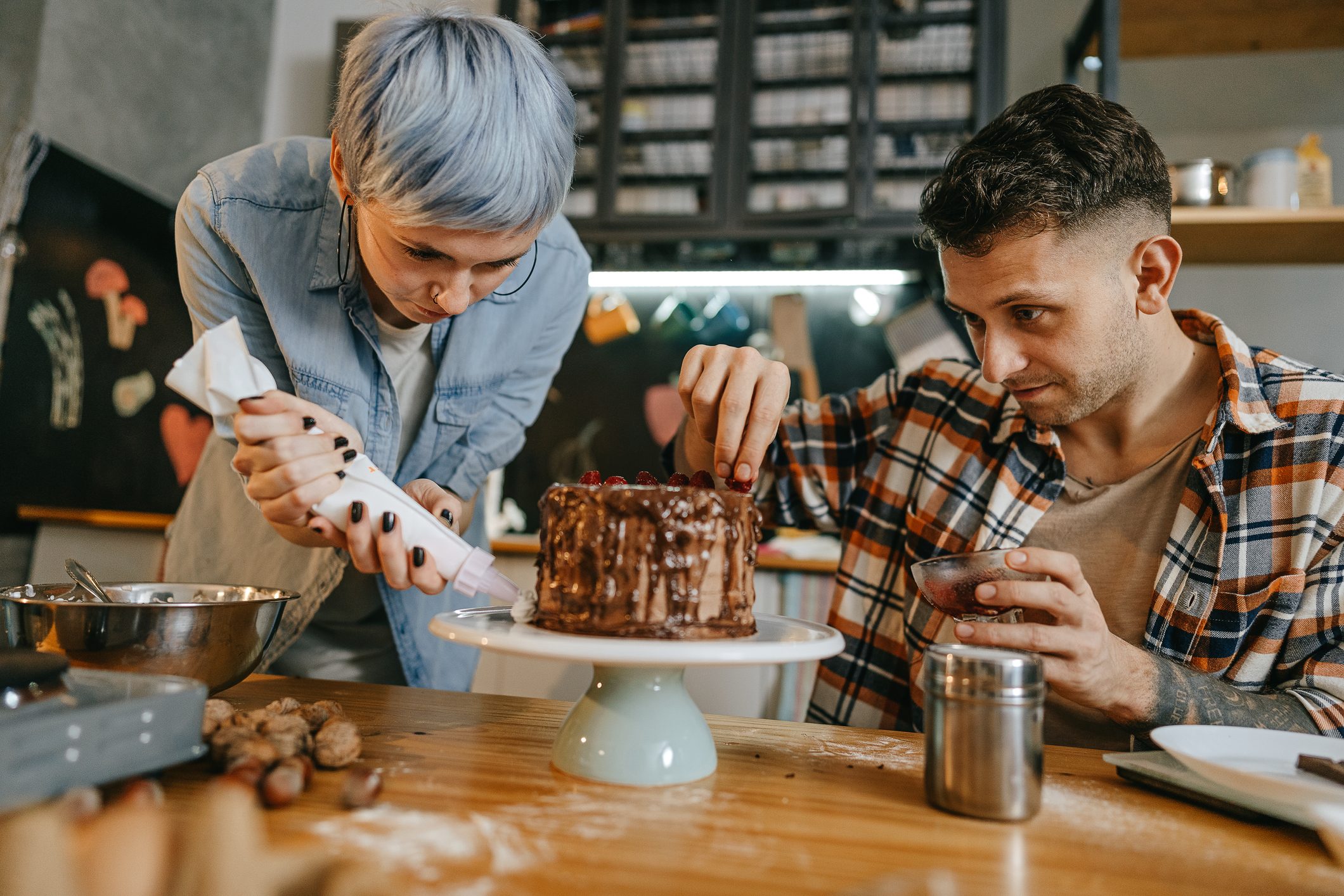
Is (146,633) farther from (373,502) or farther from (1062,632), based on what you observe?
(1062,632)

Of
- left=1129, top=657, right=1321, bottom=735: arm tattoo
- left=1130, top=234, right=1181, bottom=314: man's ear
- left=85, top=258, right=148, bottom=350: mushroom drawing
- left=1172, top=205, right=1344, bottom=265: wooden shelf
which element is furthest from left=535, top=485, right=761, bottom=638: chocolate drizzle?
left=85, top=258, right=148, bottom=350: mushroom drawing

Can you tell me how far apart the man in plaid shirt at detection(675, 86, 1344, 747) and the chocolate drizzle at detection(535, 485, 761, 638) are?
241 mm

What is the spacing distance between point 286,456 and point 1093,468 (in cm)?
120

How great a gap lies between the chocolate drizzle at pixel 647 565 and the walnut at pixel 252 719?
0.94ft

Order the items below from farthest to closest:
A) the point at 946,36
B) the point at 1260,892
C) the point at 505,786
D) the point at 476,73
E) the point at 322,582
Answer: the point at 946,36
the point at 322,582
the point at 476,73
the point at 505,786
the point at 1260,892

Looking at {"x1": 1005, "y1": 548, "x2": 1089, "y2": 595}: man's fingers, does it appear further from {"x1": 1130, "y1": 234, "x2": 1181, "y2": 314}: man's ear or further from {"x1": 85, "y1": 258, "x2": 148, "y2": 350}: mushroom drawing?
{"x1": 85, "y1": 258, "x2": 148, "y2": 350}: mushroom drawing

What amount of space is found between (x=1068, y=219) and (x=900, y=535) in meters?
0.57

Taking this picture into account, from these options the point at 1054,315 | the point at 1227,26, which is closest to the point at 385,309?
the point at 1054,315

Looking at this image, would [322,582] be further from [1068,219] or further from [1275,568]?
[1275,568]

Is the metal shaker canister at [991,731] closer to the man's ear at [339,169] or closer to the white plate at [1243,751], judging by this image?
the white plate at [1243,751]

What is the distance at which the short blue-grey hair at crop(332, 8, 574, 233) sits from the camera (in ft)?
3.18

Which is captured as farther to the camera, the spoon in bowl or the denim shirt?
the denim shirt

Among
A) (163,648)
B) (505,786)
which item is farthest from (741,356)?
(163,648)

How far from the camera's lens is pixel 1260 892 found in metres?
0.61
